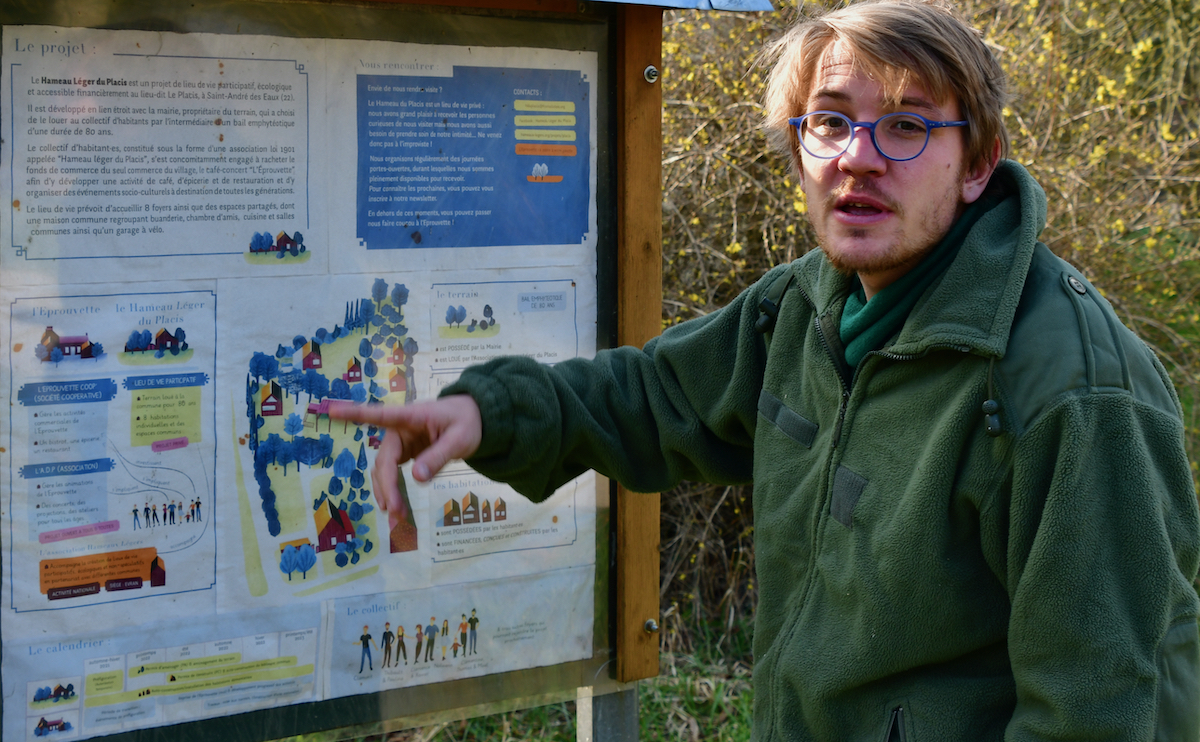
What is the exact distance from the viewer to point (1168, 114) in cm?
552

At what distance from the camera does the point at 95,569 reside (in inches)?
87.6

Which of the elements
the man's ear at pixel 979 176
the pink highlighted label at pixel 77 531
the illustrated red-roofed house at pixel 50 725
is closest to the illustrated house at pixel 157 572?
the pink highlighted label at pixel 77 531

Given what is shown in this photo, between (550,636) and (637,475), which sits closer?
(637,475)

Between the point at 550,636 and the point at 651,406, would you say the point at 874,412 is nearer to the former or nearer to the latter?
the point at 651,406

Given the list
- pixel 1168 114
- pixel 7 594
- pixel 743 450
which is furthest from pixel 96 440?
pixel 1168 114

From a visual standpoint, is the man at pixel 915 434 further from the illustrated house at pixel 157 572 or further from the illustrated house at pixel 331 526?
the illustrated house at pixel 157 572

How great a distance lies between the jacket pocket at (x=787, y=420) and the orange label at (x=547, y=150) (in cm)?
90

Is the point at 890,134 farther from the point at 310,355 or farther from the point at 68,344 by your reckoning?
the point at 68,344

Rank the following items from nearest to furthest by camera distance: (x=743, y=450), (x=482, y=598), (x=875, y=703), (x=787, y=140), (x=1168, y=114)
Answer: (x=875, y=703)
(x=787, y=140)
(x=743, y=450)
(x=482, y=598)
(x=1168, y=114)

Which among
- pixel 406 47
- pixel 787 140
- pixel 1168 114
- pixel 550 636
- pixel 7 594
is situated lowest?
pixel 550 636

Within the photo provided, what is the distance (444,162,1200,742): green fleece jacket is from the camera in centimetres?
135

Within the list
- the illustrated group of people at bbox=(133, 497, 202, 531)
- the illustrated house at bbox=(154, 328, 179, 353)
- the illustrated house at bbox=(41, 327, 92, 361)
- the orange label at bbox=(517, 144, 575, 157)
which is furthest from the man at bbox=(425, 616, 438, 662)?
the orange label at bbox=(517, 144, 575, 157)

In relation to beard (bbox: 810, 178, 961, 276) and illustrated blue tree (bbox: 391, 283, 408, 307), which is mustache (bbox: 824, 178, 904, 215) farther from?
illustrated blue tree (bbox: 391, 283, 408, 307)

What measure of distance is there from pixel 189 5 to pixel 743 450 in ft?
5.10
